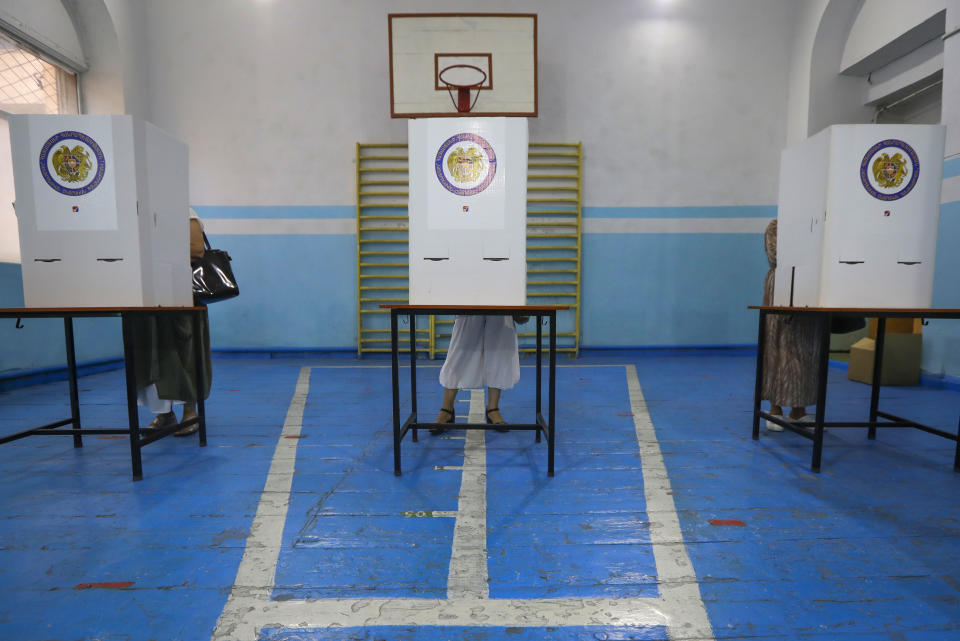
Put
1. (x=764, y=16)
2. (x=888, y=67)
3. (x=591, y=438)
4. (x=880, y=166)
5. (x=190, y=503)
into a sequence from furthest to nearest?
(x=764, y=16) < (x=888, y=67) < (x=591, y=438) < (x=880, y=166) < (x=190, y=503)

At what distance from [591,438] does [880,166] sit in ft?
4.48

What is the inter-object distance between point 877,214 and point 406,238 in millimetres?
3100

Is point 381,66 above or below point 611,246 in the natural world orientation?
above

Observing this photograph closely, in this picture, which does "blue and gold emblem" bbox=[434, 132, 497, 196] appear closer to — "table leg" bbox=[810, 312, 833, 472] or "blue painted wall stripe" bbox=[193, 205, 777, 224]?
"table leg" bbox=[810, 312, 833, 472]

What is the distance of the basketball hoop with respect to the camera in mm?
3414

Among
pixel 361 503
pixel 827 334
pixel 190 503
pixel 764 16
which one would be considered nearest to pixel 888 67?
pixel 764 16

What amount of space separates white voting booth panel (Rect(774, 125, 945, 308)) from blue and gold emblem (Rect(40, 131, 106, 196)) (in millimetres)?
2339

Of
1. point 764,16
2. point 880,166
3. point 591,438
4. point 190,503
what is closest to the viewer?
point 190,503

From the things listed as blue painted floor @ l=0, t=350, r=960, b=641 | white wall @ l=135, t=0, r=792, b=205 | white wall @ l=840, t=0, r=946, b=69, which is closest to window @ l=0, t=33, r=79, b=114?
white wall @ l=135, t=0, r=792, b=205

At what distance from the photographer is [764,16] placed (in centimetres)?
396

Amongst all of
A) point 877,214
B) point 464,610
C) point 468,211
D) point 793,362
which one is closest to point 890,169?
point 877,214

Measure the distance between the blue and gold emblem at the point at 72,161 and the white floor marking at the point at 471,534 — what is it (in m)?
1.51

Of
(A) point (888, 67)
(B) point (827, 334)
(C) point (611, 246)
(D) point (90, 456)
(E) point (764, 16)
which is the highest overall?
(E) point (764, 16)

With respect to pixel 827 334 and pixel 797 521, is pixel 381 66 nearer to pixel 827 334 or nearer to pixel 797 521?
pixel 827 334
